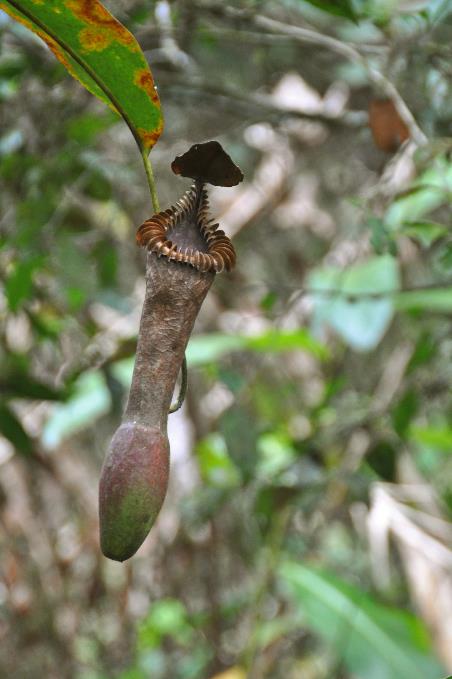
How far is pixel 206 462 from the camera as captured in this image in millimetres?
2033

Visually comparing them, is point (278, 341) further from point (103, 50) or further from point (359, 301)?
point (103, 50)

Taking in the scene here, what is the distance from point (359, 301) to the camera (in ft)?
4.49

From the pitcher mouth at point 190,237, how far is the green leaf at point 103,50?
0.05 m

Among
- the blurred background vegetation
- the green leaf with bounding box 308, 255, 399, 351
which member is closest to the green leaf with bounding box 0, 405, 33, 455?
the blurred background vegetation

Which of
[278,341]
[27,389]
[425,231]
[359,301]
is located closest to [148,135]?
[425,231]

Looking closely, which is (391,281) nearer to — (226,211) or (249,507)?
(249,507)

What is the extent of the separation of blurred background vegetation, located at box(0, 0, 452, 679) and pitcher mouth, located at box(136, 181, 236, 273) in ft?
1.10

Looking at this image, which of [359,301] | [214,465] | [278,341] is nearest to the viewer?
[359,301]

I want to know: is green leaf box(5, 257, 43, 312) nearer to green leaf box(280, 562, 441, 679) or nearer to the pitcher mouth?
the pitcher mouth

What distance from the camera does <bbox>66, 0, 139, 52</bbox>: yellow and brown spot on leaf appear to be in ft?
1.78

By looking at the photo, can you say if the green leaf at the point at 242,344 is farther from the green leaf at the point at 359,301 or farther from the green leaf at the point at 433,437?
the green leaf at the point at 433,437

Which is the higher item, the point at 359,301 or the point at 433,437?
the point at 359,301

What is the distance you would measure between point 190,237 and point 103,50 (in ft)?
0.45

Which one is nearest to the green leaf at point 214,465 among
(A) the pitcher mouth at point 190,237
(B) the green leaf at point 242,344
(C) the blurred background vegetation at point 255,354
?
(C) the blurred background vegetation at point 255,354
